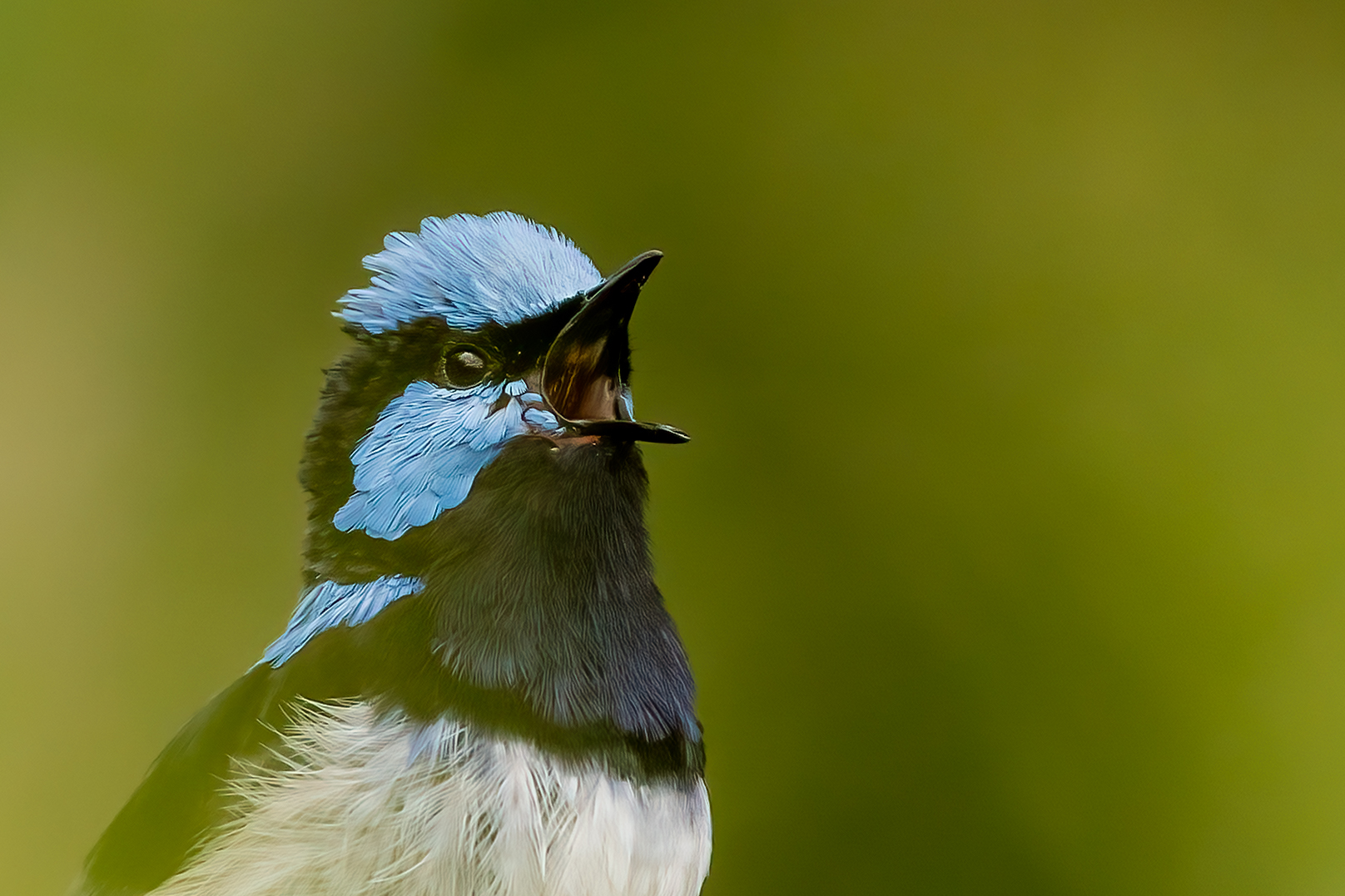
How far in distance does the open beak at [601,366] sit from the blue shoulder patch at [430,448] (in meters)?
0.03

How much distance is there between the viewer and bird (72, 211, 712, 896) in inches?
31.1

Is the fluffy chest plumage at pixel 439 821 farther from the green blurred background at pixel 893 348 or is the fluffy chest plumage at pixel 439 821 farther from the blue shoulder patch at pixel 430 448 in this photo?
the green blurred background at pixel 893 348

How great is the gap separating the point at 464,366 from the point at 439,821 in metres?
0.34

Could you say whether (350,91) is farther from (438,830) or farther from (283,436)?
(438,830)

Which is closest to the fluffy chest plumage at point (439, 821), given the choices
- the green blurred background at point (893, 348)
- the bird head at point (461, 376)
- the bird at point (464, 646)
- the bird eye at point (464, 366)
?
the bird at point (464, 646)

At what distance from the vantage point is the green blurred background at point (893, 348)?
4.64ft

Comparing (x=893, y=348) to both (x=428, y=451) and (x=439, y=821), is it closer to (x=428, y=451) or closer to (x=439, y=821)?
(x=428, y=451)

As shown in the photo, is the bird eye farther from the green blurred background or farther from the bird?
the green blurred background

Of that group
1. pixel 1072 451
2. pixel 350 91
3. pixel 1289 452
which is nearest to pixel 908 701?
pixel 1072 451

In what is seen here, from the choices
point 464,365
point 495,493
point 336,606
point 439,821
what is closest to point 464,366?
point 464,365

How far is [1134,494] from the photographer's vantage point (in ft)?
5.16

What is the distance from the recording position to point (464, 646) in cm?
83

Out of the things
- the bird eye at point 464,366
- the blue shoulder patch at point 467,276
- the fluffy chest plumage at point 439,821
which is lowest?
the fluffy chest plumage at point 439,821

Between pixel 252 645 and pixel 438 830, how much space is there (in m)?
0.62
